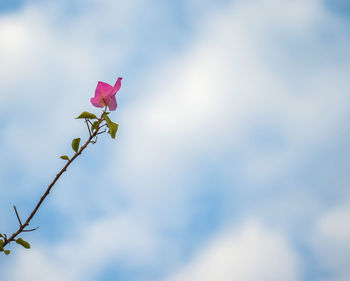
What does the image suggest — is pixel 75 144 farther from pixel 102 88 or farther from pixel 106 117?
pixel 102 88

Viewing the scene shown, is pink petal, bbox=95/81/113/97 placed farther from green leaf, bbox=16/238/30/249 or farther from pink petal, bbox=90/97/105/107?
green leaf, bbox=16/238/30/249

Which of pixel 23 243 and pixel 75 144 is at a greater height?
pixel 75 144

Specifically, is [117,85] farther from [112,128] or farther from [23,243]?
[23,243]

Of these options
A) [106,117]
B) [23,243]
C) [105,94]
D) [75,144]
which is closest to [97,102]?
[105,94]

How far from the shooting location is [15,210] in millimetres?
1645

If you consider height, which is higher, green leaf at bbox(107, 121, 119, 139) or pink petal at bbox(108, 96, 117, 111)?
pink petal at bbox(108, 96, 117, 111)

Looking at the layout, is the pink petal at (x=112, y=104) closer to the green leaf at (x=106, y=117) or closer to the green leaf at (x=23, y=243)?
the green leaf at (x=106, y=117)

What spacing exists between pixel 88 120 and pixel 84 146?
26 centimetres

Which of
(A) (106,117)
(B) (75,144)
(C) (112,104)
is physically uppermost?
(C) (112,104)

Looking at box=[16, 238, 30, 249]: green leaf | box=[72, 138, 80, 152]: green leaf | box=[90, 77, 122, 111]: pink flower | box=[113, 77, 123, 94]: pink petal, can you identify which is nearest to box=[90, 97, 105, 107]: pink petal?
box=[90, 77, 122, 111]: pink flower

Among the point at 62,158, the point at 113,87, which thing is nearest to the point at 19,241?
the point at 62,158

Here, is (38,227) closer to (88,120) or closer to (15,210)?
(15,210)

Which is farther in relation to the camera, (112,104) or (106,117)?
(112,104)

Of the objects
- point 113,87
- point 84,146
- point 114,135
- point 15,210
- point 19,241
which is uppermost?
point 113,87
